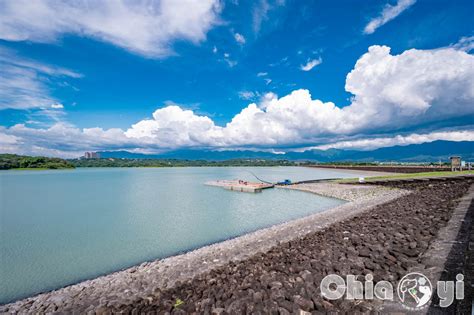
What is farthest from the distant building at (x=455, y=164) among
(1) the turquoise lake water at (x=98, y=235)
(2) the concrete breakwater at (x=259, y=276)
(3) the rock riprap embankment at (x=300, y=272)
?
(3) the rock riprap embankment at (x=300, y=272)

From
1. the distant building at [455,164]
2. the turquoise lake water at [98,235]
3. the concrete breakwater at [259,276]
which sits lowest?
the turquoise lake water at [98,235]

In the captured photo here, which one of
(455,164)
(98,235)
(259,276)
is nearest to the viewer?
(259,276)

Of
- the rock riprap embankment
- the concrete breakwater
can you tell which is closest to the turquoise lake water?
the concrete breakwater

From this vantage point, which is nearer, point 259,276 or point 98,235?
point 259,276

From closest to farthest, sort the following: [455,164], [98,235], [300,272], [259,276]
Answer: [300,272]
[259,276]
[98,235]
[455,164]

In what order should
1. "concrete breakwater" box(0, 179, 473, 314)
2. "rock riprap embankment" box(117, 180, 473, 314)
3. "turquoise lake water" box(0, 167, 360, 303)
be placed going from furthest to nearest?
"turquoise lake water" box(0, 167, 360, 303), "concrete breakwater" box(0, 179, 473, 314), "rock riprap embankment" box(117, 180, 473, 314)

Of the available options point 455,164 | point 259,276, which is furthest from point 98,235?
point 455,164

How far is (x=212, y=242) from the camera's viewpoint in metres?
14.4

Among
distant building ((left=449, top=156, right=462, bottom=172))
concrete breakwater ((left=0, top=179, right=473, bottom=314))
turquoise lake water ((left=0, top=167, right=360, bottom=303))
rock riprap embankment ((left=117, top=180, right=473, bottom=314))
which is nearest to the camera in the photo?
rock riprap embankment ((left=117, top=180, right=473, bottom=314))

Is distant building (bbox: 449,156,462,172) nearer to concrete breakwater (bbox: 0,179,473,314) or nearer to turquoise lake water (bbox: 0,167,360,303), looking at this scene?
turquoise lake water (bbox: 0,167,360,303)

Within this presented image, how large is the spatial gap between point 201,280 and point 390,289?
5181 mm

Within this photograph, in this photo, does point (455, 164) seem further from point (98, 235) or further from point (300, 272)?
point (98, 235)

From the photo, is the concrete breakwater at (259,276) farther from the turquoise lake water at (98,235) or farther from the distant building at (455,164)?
the distant building at (455,164)

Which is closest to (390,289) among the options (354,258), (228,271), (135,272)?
(354,258)
